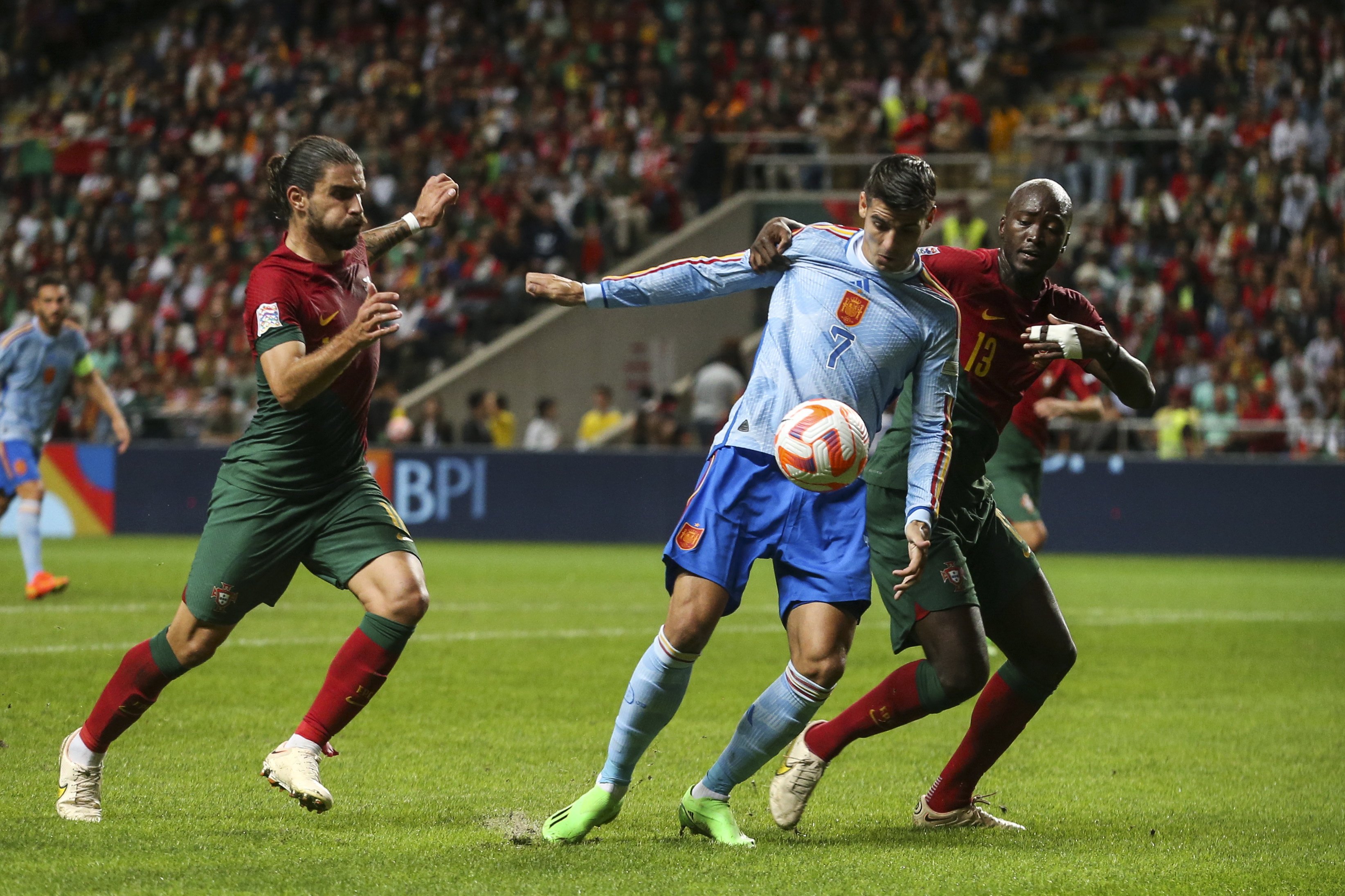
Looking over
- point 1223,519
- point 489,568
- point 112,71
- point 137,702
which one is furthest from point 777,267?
point 112,71

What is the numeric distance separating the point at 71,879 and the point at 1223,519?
1656 cm

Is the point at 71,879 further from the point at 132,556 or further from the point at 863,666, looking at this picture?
the point at 132,556

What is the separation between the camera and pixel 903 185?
4.98 metres

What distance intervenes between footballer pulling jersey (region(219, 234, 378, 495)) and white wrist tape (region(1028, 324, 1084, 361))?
215 cm

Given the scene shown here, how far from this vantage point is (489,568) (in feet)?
54.4

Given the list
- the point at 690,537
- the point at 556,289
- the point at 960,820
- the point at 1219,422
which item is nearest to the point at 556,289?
the point at 556,289

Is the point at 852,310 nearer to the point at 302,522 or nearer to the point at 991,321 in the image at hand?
the point at 991,321

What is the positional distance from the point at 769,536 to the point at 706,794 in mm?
895

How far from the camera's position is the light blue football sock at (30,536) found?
40.9 feet

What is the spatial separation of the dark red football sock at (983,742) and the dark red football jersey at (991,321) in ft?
3.22

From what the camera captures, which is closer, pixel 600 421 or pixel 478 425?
pixel 478 425

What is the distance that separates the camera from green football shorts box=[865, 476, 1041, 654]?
17.9ft

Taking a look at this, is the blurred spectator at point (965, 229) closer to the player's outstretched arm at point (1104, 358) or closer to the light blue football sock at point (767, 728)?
the player's outstretched arm at point (1104, 358)

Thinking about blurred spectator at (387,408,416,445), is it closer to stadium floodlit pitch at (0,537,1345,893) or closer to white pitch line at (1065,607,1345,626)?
stadium floodlit pitch at (0,537,1345,893)
